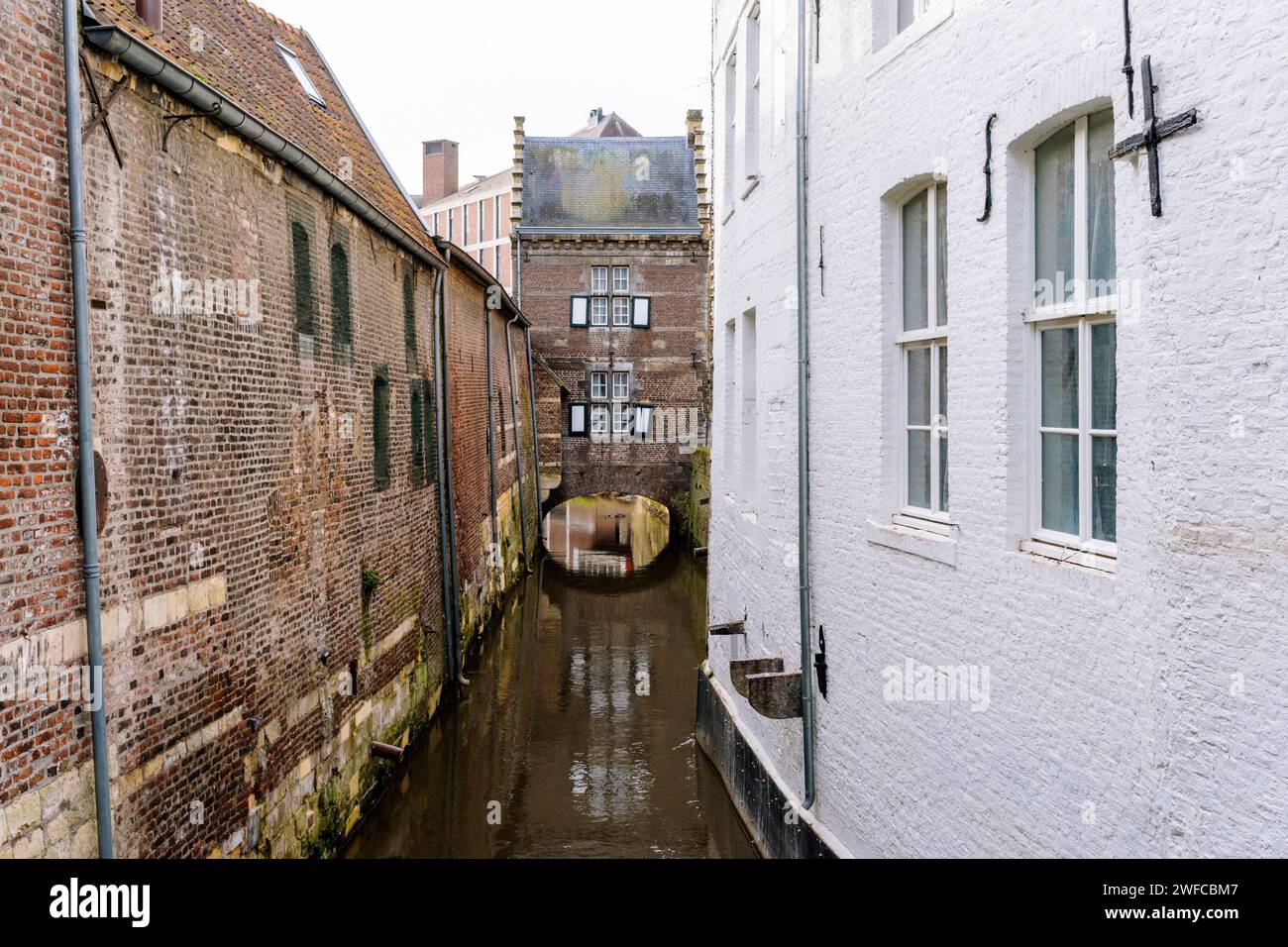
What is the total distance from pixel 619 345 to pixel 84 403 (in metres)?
26.1

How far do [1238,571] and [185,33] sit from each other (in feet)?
27.5

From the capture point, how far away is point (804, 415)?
7.68 meters

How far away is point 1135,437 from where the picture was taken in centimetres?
395

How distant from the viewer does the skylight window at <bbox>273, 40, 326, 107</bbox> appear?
1245 cm

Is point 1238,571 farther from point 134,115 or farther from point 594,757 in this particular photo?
point 594,757

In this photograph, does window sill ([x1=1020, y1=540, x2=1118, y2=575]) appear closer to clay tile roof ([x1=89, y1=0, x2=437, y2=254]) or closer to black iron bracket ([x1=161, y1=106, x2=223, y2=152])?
clay tile roof ([x1=89, y1=0, x2=437, y2=254])

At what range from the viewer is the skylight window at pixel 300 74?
12.5 meters

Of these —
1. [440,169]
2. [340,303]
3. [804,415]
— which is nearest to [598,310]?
[340,303]

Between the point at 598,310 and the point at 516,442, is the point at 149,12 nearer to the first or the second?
the point at 516,442

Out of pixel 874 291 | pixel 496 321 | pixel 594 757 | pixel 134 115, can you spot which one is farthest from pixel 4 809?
pixel 496 321

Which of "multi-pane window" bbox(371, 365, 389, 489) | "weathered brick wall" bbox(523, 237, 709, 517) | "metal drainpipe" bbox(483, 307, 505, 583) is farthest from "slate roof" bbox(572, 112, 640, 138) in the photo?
"multi-pane window" bbox(371, 365, 389, 489)

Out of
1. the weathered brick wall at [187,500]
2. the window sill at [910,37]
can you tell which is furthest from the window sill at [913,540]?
the weathered brick wall at [187,500]

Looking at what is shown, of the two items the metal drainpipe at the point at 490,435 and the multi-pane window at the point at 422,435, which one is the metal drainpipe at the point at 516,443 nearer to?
the metal drainpipe at the point at 490,435
